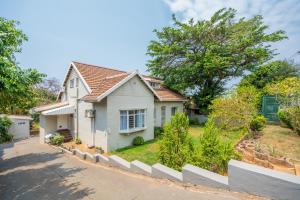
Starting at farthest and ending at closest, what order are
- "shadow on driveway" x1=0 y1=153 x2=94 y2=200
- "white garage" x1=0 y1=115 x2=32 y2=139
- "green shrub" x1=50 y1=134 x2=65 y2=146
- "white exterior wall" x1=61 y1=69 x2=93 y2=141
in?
"white garage" x1=0 y1=115 x2=32 y2=139, "green shrub" x1=50 y1=134 x2=65 y2=146, "white exterior wall" x1=61 y1=69 x2=93 y2=141, "shadow on driveway" x1=0 y1=153 x2=94 y2=200

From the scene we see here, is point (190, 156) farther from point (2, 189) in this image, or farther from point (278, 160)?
point (2, 189)

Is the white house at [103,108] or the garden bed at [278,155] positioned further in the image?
the white house at [103,108]

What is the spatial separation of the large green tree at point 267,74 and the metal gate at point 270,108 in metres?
3.37

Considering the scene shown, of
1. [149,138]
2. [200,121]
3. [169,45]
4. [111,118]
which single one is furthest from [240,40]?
[111,118]

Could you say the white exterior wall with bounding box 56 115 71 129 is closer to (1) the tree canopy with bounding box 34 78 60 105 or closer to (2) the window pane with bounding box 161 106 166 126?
(2) the window pane with bounding box 161 106 166 126

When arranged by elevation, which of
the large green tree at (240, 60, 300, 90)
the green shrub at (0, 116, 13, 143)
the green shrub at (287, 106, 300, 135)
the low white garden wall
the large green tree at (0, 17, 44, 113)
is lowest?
the green shrub at (0, 116, 13, 143)

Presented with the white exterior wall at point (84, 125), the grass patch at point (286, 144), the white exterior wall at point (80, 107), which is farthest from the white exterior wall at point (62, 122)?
the grass patch at point (286, 144)

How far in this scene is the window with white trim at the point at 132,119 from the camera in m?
13.9

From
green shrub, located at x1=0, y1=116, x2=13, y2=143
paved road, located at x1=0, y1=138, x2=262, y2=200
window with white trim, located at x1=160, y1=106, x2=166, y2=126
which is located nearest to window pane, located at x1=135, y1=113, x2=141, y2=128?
paved road, located at x1=0, y1=138, x2=262, y2=200

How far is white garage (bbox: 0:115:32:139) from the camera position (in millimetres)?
24889

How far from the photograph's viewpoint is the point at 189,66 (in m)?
24.0

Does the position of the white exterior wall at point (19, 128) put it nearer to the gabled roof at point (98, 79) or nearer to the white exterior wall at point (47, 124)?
the white exterior wall at point (47, 124)

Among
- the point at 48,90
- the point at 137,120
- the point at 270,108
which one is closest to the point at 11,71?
the point at 137,120

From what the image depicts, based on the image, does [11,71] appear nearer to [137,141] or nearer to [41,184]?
[41,184]
